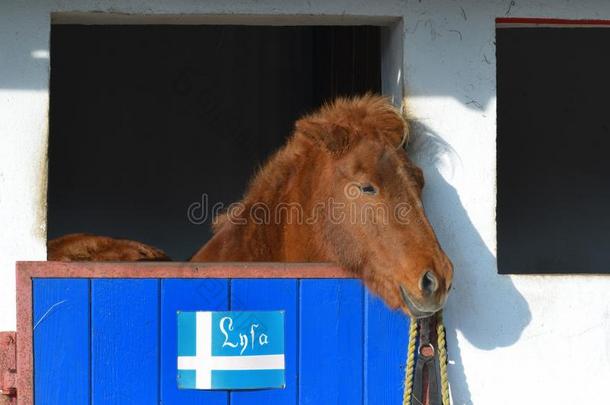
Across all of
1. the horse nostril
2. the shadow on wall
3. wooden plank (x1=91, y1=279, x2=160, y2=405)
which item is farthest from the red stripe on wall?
wooden plank (x1=91, y1=279, x2=160, y2=405)

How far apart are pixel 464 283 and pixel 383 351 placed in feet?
1.30

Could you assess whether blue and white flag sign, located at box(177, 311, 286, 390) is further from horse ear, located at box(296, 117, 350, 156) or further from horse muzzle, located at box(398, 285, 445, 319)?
horse ear, located at box(296, 117, 350, 156)

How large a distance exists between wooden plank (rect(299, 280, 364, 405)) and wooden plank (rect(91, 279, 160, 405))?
478 mm

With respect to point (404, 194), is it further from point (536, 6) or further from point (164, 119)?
point (164, 119)

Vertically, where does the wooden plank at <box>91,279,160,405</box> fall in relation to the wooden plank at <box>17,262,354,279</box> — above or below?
below

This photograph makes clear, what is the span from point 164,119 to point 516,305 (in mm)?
4762

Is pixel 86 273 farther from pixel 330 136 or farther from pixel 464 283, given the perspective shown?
pixel 464 283

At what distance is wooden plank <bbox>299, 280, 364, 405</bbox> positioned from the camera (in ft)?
11.0

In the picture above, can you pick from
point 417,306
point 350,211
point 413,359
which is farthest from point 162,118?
point 417,306

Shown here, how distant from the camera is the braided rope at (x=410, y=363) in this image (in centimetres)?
333

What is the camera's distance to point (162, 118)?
25.7ft

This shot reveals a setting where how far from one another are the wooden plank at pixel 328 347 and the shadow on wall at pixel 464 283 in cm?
38

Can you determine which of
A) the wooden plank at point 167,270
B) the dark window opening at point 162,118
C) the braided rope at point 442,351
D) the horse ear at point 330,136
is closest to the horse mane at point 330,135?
the horse ear at point 330,136

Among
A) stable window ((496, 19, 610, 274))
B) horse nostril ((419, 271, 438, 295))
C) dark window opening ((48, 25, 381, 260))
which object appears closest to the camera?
horse nostril ((419, 271, 438, 295))
